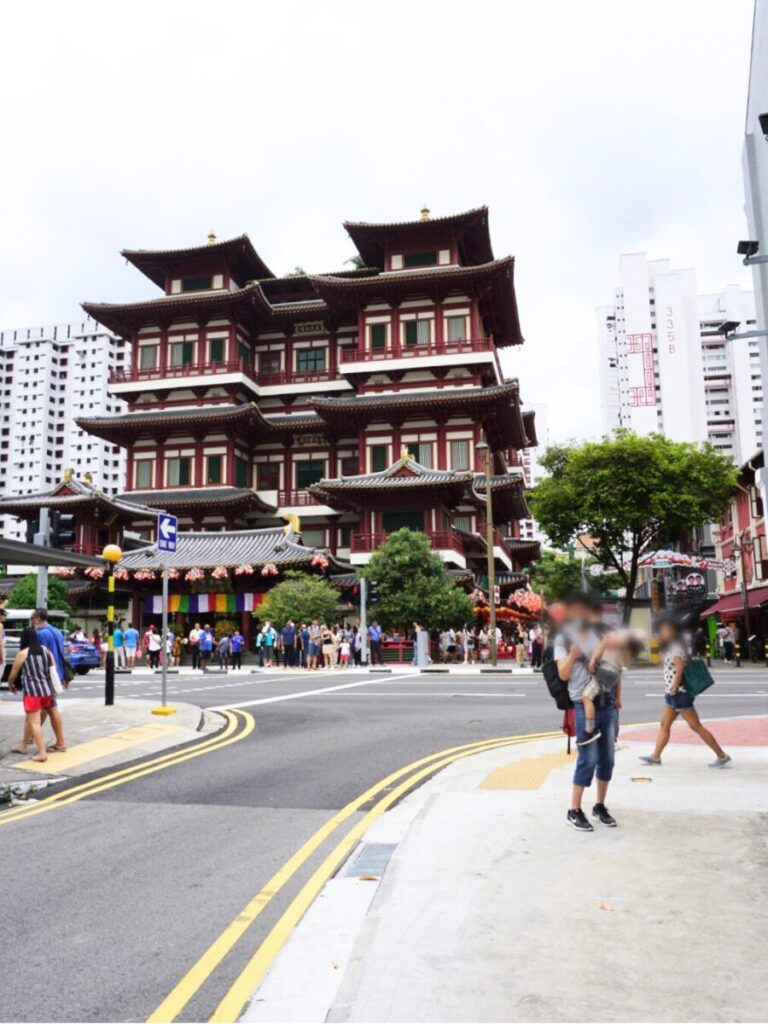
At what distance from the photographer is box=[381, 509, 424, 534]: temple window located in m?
41.0

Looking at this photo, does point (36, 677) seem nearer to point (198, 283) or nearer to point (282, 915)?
point (282, 915)

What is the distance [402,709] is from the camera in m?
15.3

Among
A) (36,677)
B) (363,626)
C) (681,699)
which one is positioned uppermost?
(363,626)

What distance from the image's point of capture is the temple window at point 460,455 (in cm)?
4397

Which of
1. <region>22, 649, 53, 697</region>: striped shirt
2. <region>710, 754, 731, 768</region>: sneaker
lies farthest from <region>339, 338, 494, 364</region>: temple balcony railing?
<region>710, 754, 731, 768</region>: sneaker

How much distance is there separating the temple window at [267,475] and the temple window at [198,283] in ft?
36.8

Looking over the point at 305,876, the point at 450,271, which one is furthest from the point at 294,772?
the point at 450,271

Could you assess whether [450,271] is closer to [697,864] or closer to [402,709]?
[402,709]

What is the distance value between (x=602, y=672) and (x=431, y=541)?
33.4 metres

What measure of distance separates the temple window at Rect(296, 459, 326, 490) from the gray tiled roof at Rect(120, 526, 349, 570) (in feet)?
24.5

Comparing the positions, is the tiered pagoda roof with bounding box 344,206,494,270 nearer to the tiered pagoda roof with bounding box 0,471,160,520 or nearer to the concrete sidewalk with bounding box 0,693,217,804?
the tiered pagoda roof with bounding box 0,471,160,520

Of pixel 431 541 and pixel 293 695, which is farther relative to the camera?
pixel 431 541

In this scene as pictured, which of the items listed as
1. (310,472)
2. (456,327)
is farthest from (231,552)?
(456,327)

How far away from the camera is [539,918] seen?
4.35 m
